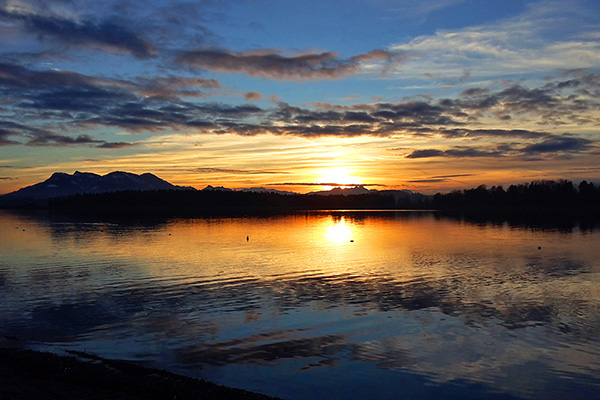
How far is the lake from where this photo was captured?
49.5ft

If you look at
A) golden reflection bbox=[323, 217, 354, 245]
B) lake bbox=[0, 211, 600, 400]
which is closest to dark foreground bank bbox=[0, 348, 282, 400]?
lake bbox=[0, 211, 600, 400]

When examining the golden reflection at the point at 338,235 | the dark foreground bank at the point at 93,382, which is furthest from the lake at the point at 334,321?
the golden reflection at the point at 338,235

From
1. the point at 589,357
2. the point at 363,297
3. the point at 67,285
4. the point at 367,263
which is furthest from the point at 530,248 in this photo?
the point at 67,285

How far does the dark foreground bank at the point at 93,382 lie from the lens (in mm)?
12383

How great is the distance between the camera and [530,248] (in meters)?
53.6

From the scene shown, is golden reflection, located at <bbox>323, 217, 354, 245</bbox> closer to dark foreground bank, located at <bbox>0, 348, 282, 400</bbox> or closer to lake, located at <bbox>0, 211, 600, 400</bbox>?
lake, located at <bbox>0, 211, 600, 400</bbox>

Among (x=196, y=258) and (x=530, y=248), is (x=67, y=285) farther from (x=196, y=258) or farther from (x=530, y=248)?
(x=530, y=248)

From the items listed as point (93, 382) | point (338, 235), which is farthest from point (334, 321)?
point (338, 235)

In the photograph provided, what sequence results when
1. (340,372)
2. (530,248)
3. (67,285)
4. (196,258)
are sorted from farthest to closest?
(530,248) → (196,258) → (67,285) → (340,372)

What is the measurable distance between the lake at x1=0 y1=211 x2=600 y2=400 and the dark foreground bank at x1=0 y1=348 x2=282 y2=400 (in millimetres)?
1524

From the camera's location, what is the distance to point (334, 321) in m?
21.8

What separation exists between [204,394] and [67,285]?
74.9ft

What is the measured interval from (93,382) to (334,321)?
11.5 m

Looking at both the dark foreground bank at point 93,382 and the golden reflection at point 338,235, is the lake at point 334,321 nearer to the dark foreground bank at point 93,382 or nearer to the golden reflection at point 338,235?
the dark foreground bank at point 93,382
